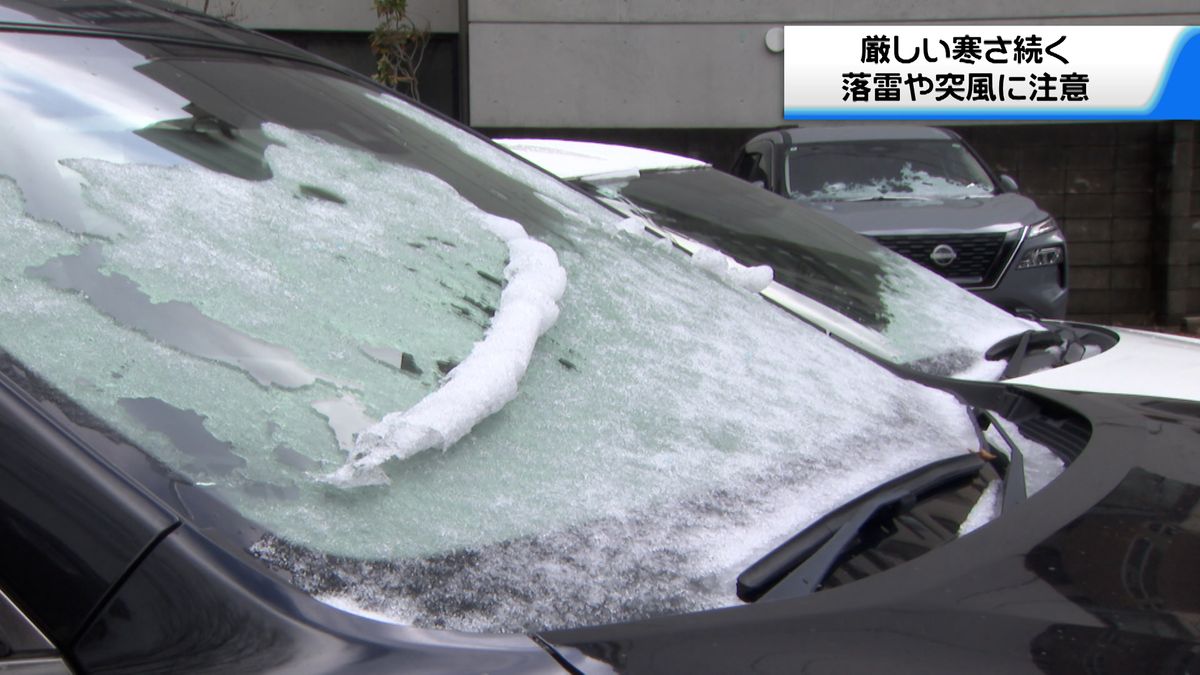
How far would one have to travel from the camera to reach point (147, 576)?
93 centimetres

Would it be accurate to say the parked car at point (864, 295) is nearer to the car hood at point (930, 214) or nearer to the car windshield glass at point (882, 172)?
the car hood at point (930, 214)

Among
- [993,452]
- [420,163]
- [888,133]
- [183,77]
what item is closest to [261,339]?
[183,77]

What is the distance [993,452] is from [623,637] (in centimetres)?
86

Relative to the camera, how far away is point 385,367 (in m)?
1.28

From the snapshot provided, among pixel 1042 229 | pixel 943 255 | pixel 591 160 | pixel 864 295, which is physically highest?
pixel 591 160

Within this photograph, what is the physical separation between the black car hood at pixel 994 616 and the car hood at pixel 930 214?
17.6 ft

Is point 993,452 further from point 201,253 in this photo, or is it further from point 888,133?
point 888,133

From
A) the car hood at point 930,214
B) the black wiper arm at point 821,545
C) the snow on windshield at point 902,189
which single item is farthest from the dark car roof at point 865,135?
the black wiper arm at point 821,545

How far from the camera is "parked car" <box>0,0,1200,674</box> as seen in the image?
0.95 m

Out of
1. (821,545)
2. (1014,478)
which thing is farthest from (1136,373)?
(821,545)

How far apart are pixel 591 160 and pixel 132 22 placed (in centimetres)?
183

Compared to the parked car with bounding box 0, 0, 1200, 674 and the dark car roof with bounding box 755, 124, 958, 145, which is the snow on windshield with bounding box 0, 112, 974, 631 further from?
the dark car roof with bounding box 755, 124, 958, 145

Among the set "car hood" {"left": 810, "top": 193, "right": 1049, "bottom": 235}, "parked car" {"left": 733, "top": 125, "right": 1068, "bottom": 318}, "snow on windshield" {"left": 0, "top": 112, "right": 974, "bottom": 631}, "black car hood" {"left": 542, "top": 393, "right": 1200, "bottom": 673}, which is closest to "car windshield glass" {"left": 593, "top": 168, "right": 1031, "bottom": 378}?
"snow on windshield" {"left": 0, "top": 112, "right": 974, "bottom": 631}

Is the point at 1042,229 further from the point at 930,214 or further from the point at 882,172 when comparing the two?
the point at 882,172
